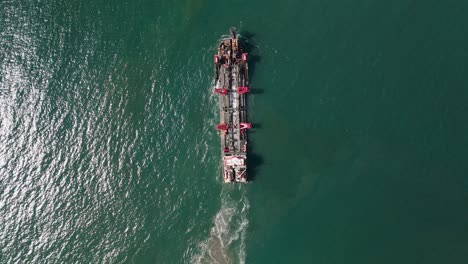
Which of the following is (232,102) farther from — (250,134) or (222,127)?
(250,134)

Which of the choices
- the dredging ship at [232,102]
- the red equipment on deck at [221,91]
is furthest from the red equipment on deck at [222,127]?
the red equipment on deck at [221,91]

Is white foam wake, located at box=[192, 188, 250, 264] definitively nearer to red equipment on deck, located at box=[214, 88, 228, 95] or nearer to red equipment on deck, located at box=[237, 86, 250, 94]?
red equipment on deck, located at box=[214, 88, 228, 95]

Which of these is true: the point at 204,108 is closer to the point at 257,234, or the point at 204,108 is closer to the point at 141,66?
the point at 141,66

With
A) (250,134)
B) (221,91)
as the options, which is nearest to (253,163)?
(250,134)

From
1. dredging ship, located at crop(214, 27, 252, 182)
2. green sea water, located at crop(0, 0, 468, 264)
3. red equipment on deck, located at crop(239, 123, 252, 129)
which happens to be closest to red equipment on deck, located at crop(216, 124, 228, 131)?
dredging ship, located at crop(214, 27, 252, 182)

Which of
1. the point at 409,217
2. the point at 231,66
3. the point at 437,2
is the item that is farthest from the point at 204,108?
the point at 437,2

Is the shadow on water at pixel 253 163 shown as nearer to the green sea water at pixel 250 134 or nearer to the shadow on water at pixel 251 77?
the shadow on water at pixel 251 77
